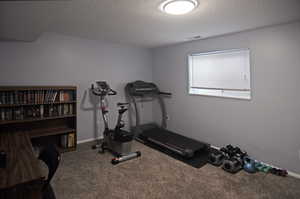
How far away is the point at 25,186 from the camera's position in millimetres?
1228

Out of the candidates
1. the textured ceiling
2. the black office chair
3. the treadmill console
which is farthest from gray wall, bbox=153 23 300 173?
the black office chair

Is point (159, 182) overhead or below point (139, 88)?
below

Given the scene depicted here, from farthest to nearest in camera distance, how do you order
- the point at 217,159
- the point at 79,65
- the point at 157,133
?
the point at 157,133 < the point at 79,65 < the point at 217,159

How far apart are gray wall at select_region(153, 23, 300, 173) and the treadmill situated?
535mm

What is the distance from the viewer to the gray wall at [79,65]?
10.0 ft

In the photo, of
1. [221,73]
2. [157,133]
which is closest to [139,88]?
[157,133]

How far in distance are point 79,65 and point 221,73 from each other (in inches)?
115

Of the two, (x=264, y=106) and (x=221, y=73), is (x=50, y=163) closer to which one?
(x=264, y=106)

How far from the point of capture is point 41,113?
3115 mm

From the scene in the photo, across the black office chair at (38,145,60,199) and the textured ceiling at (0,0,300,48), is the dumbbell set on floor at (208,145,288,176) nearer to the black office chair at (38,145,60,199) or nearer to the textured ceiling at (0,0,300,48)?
the textured ceiling at (0,0,300,48)

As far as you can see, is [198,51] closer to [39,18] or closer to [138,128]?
[138,128]

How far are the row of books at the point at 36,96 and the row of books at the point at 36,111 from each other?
127mm

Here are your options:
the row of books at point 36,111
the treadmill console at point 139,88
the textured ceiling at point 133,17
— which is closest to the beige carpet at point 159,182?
the row of books at point 36,111

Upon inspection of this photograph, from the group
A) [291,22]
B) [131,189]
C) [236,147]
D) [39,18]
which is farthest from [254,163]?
[39,18]
